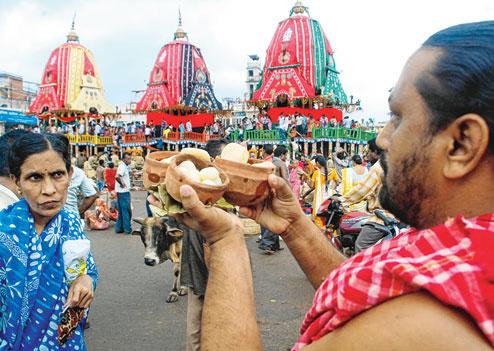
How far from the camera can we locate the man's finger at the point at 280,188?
154cm

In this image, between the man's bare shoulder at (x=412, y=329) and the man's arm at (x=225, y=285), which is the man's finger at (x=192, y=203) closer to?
the man's arm at (x=225, y=285)

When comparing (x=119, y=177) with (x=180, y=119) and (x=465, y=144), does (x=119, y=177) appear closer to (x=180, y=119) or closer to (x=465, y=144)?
(x=465, y=144)

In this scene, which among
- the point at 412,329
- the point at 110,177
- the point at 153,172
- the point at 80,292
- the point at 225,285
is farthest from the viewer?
the point at 110,177

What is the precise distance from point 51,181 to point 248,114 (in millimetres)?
50270

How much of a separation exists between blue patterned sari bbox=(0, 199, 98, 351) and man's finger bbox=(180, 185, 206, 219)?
3.10ft

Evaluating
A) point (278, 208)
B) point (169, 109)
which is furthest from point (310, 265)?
point (169, 109)

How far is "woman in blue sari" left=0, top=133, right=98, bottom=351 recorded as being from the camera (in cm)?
176

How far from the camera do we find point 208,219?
1254 mm

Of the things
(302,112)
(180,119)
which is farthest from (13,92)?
(302,112)

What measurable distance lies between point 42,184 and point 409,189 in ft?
5.44

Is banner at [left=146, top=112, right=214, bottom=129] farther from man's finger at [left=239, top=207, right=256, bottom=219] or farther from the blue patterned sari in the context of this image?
man's finger at [left=239, top=207, right=256, bottom=219]

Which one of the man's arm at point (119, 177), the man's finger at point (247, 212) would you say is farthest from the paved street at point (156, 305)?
the man's finger at point (247, 212)

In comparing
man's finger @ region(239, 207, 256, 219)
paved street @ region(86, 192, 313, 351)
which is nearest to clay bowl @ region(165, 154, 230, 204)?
man's finger @ region(239, 207, 256, 219)

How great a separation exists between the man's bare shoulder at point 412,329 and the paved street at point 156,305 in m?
3.12
